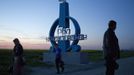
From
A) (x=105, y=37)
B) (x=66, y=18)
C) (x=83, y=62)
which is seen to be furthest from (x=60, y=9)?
(x=105, y=37)

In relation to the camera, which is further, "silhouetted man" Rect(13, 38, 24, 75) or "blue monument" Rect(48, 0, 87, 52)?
"blue monument" Rect(48, 0, 87, 52)

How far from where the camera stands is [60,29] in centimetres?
3177

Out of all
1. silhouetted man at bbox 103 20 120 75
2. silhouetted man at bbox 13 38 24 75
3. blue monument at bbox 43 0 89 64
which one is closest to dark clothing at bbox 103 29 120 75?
silhouetted man at bbox 103 20 120 75

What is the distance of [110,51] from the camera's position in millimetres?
8703

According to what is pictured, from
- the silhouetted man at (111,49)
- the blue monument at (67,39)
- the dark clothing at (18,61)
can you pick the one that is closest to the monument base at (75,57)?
the blue monument at (67,39)

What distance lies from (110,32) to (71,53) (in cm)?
2141

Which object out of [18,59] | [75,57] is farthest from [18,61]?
[75,57]

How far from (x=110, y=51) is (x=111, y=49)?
6cm

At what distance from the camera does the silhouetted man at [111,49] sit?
8672 mm

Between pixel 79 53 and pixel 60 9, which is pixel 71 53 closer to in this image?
pixel 79 53

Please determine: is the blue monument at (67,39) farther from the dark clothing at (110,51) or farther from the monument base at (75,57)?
the dark clothing at (110,51)

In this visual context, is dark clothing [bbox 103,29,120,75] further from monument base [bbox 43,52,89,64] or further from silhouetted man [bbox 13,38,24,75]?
monument base [bbox 43,52,89,64]

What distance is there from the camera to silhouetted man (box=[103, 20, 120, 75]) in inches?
Answer: 341

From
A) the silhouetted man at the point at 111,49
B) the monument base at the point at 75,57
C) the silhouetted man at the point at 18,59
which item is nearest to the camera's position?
the silhouetted man at the point at 111,49
